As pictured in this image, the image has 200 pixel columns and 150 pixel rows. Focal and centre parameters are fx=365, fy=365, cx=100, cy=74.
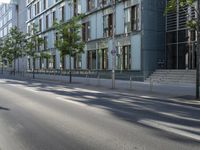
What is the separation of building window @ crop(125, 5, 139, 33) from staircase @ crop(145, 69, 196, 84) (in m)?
4.86

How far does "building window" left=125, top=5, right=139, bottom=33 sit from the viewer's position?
33812 millimetres

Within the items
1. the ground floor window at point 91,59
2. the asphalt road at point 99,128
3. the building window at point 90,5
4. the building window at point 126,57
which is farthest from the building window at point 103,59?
the asphalt road at point 99,128

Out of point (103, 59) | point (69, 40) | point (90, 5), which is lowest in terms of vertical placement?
point (103, 59)

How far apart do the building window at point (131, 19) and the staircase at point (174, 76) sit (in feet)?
15.9

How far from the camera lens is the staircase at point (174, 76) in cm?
2780

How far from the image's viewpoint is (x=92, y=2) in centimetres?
4238

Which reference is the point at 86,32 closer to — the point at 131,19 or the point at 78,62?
the point at 78,62

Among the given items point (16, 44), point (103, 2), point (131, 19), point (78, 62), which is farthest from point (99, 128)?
point (16, 44)

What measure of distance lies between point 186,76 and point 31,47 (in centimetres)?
2901

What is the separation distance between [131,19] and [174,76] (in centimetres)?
769

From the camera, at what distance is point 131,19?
34.4 meters

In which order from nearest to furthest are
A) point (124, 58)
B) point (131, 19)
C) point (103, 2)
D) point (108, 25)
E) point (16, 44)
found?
1. point (131, 19)
2. point (124, 58)
3. point (108, 25)
4. point (103, 2)
5. point (16, 44)

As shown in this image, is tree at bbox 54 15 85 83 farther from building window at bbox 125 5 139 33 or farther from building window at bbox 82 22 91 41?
building window at bbox 82 22 91 41

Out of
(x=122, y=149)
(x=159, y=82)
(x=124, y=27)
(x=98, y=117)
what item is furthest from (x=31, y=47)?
(x=122, y=149)
